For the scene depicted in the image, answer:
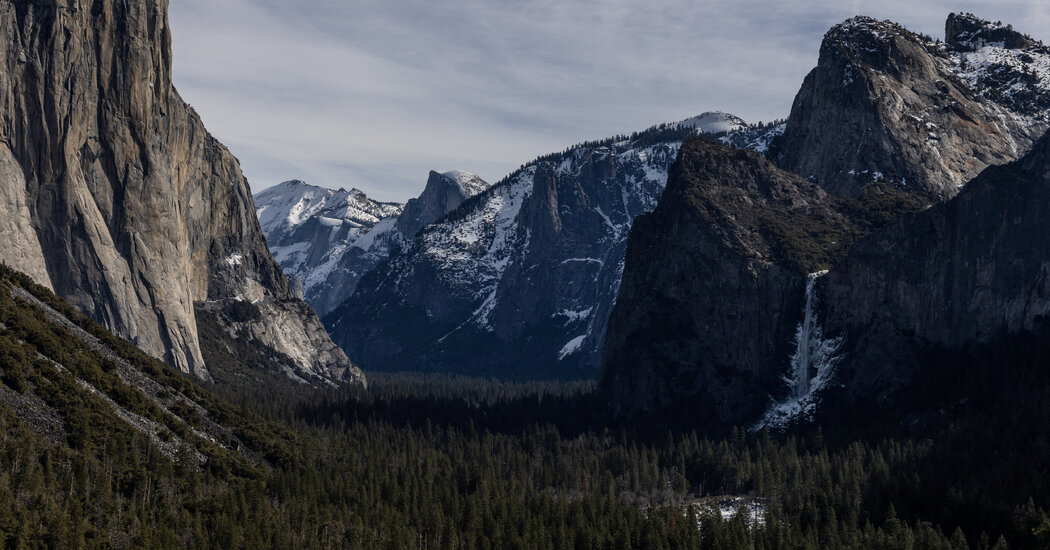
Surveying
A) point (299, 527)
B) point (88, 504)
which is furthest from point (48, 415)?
point (299, 527)

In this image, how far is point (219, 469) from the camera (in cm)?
18525

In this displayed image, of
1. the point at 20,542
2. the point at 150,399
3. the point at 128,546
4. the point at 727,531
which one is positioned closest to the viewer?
the point at 20,542

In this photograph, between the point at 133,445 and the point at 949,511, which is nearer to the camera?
the point at 133,445

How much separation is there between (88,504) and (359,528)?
36898 millimetres

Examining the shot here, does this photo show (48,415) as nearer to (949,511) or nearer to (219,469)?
(219,469)

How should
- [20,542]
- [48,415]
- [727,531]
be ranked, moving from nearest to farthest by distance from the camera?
[20,542], [48,415], [727,531]

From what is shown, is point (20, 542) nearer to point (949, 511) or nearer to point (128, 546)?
point (128, 546)

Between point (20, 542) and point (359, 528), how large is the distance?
49400 millimetres

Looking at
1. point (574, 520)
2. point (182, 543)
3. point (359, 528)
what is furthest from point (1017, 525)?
point (182, 543)

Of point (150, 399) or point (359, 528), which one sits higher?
point (150, 399)

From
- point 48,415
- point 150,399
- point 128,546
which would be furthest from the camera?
point 150,399

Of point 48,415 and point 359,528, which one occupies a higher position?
point 48,415

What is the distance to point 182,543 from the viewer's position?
495ft

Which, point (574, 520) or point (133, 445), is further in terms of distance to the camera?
point (574, 520)
